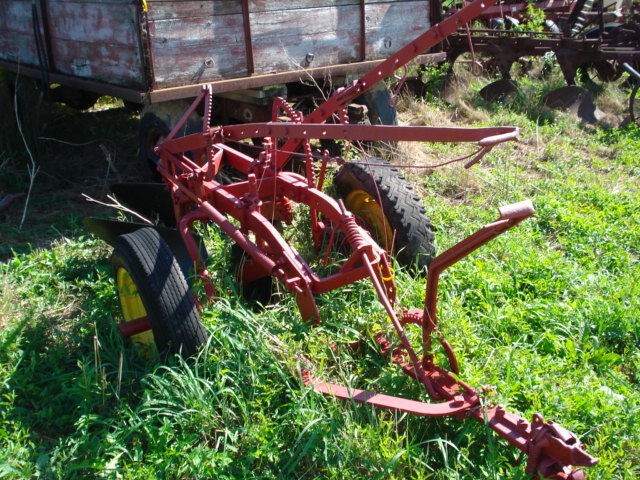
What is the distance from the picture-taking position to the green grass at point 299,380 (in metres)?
2.51

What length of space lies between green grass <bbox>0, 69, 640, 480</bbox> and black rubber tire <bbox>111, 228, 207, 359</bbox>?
9 cm

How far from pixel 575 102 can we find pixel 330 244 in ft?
A: 20.2

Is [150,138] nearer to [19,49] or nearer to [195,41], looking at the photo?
[195,41]

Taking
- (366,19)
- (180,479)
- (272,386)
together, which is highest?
(366,19)

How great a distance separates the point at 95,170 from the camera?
250 inches

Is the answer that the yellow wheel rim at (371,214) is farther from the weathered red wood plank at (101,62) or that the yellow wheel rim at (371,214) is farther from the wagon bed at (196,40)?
the weathered red wood plank at (101,62)

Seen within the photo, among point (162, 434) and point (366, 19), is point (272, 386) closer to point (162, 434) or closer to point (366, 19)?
point (162, 434)

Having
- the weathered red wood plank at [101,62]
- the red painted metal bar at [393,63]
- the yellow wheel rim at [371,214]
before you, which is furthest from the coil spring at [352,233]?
the weathered red wood plank at [101,62]

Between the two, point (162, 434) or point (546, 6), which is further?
point (546, 6)

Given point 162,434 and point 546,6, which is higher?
point 546,6

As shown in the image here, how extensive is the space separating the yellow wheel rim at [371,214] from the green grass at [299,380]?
1.05 ft

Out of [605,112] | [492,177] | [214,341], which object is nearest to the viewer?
[214,341]

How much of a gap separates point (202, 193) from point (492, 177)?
3189 millimetres

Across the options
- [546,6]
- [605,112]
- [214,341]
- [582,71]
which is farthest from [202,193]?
[546,6]
